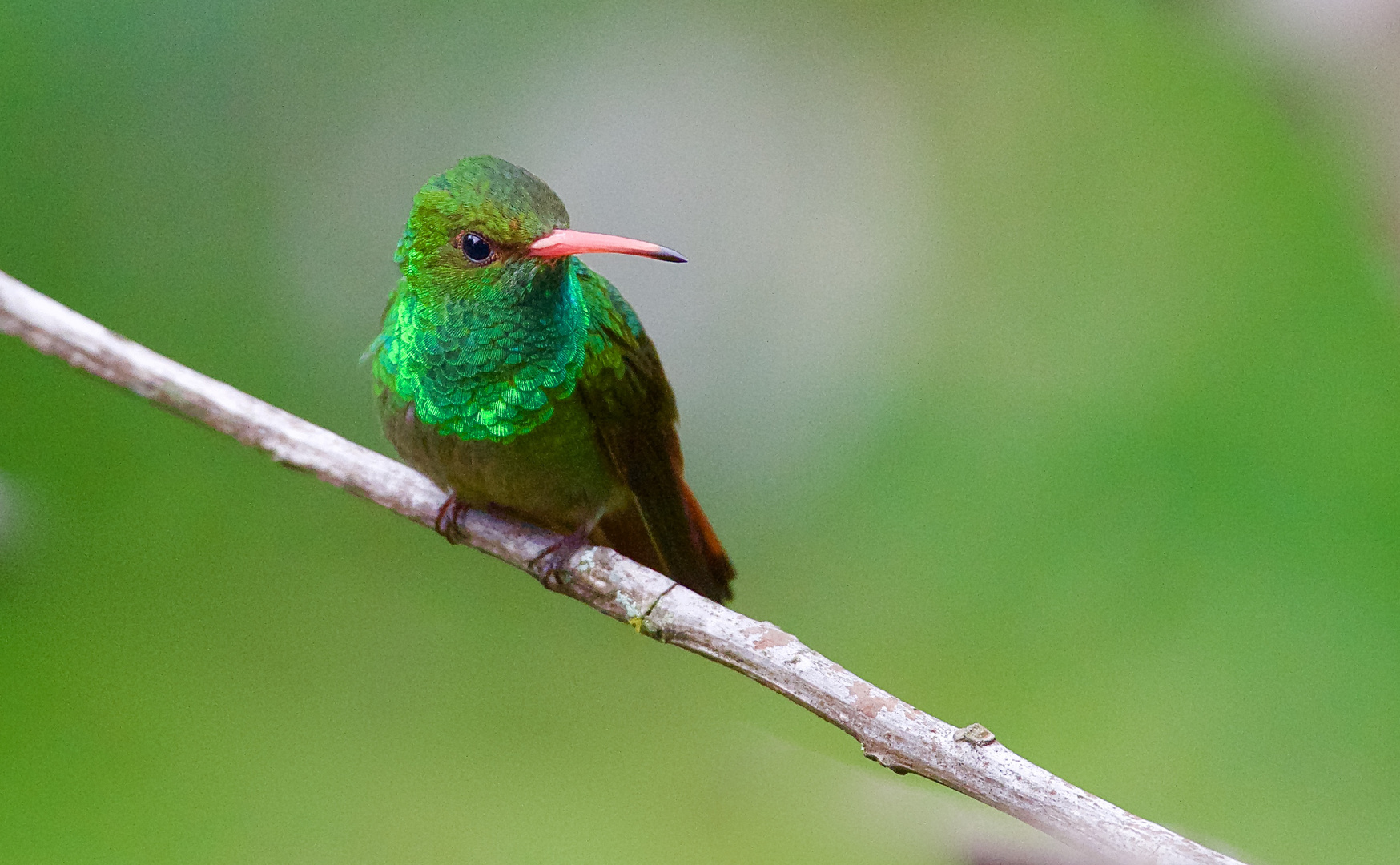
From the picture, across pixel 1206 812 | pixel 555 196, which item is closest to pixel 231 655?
pixel 555 196

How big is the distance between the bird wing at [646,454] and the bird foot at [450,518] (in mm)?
208

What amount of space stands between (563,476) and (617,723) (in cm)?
65

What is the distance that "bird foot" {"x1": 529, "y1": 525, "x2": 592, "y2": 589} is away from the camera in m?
1.40

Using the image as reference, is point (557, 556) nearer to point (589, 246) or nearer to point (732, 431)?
point (589, 246)

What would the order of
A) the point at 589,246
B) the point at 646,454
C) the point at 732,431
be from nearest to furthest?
1. the point at 589,246
2. the point at 646,454
3. the point at 732,431

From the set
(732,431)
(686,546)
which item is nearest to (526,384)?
(686,546)

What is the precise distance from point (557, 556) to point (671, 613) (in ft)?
1.00

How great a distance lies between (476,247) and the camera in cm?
130

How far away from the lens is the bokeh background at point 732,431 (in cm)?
168

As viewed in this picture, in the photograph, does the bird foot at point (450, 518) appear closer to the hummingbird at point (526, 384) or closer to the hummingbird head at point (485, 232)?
the hummingbird at point (526, 384)

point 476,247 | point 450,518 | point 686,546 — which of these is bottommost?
point 450,518

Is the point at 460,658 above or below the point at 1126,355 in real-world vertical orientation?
below

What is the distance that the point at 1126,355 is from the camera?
2170mm

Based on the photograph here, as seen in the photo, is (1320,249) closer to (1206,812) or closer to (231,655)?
(1206,812)
